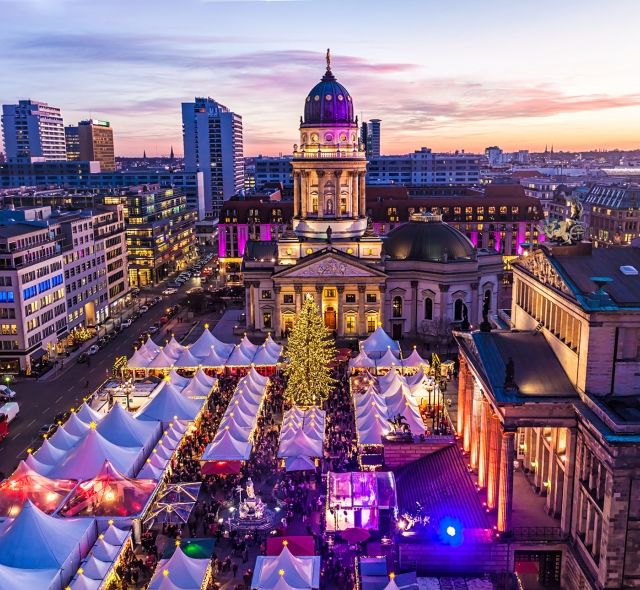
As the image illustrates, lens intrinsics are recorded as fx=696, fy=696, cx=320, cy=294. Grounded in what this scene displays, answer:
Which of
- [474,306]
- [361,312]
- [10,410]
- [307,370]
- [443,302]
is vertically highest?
[443,302]

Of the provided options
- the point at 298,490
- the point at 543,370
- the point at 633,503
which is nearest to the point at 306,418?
the point at 298,490

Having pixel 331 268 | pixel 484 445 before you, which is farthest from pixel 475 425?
pixel 331 268

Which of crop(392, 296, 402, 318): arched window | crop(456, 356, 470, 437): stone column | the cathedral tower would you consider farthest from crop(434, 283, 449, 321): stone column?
crop(456, 356, 470, 437): stone column

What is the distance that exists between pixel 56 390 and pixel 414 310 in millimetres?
52147

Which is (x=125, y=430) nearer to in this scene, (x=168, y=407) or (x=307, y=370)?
(x=168, y=407)

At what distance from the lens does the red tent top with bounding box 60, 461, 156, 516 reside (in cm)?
4738

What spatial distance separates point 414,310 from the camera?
10594cm

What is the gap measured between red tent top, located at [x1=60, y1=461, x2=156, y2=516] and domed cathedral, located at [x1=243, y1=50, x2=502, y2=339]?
5727cm

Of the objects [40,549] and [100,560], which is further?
[100,560]

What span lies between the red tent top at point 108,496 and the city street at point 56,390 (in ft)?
A: 49.2

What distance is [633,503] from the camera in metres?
37.2

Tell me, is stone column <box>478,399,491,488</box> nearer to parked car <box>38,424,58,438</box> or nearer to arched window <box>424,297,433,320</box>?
parked car <box>38,424,58,438</box>

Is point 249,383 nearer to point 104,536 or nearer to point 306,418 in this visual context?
point 306,418

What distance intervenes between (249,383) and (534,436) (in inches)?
1203
